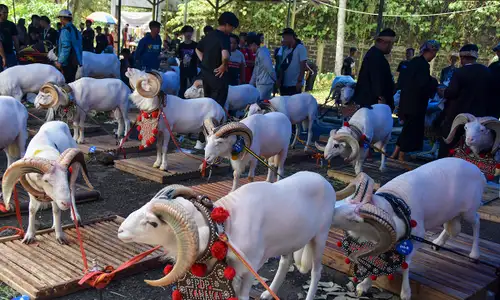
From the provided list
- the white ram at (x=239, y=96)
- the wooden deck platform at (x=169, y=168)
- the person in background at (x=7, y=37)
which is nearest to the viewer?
the wooden deck platform at (x=169, y=168)

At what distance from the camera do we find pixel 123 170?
8820mm

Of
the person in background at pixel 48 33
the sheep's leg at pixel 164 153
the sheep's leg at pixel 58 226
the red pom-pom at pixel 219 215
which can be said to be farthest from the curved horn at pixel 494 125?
the person in background at pixel 48 33

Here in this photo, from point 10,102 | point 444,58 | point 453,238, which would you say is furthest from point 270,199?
point 444,58

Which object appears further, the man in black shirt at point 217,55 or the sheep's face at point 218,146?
the man in black shirt at point 217,55

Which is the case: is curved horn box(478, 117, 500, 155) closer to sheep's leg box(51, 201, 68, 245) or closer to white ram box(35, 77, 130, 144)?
sheep's leg box(51, 201, 68, 245)

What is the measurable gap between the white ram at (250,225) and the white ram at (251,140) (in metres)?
2.13

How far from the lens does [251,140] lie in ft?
21.2

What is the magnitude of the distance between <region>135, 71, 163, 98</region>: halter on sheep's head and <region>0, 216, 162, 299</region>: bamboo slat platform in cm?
267

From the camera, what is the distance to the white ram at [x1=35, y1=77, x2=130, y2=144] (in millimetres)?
9125

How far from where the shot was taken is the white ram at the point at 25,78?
1073cm

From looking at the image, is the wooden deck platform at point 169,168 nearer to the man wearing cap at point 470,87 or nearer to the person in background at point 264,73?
the person in background at point 264,73

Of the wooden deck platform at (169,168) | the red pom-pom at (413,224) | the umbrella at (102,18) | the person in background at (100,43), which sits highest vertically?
the umbrella at (102,18)

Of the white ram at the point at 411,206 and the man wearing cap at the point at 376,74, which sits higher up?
the man wearing cap at the point at 376,74

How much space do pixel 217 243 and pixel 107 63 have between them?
12.2 meters
